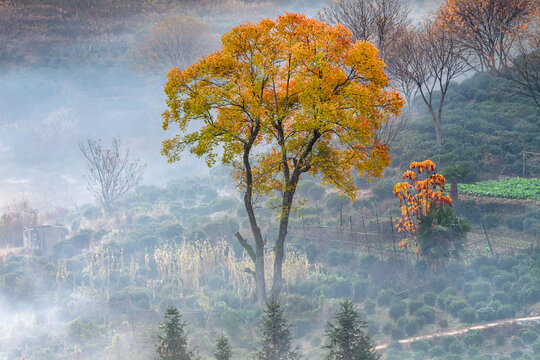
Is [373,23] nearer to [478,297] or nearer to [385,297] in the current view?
[385,297]

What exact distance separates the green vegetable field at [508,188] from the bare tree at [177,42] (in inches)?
1346

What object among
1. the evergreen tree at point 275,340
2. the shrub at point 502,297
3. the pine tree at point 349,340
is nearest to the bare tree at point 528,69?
the shrub at point 502,297

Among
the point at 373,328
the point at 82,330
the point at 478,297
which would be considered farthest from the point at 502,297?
the point at 82,330

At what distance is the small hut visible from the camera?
82.4ft

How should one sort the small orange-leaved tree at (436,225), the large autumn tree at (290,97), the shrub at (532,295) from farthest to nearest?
the small orange-leaved tree at (436,225)
the shrub at (532,295)
the large autumn tree at (290,97)

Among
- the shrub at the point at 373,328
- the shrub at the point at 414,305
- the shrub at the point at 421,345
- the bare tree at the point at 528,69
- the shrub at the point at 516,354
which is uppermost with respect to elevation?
the bare tree at the point at 528,69

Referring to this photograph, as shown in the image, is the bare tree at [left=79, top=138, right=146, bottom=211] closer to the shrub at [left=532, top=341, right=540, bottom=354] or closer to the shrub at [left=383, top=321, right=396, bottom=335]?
the shrub at [left=383, top=321, right=396, bottom=335]

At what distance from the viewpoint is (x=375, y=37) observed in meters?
28.4

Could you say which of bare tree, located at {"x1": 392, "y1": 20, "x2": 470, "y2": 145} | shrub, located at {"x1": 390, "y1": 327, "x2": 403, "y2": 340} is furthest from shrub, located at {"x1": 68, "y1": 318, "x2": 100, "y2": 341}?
bare tree, located at {"x1": 392, "y1": 20, "x2": 470, "y2": 145}

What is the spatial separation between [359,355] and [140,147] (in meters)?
46.2

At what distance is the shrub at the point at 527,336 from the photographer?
40.1 ft

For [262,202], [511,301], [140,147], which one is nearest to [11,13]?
[140,147]

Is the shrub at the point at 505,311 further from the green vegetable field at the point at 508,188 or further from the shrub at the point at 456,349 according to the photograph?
the green vegetable field at the point at 508,188

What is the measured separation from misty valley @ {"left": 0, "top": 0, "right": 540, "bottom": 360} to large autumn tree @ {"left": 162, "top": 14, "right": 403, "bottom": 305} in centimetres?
4
